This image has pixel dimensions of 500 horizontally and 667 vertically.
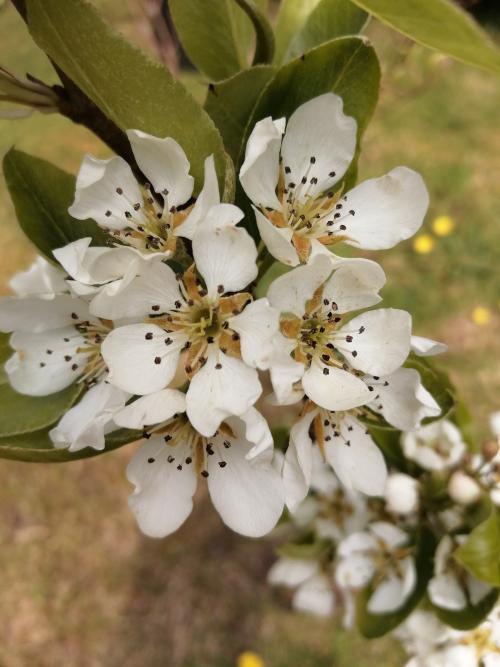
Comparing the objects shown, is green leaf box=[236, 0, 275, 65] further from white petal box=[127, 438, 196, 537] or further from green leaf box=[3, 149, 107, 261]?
white petal box=[127, 438, 196, 537]

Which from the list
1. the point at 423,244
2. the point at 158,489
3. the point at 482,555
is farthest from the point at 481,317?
the point at 158,489

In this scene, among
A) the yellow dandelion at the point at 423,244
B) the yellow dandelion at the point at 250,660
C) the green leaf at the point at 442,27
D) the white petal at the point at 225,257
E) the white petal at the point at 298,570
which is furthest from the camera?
the yellow dandelion at the point at 423,244

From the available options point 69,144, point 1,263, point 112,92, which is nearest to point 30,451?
point 112,92

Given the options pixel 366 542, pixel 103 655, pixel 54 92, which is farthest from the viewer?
pixel 103 655

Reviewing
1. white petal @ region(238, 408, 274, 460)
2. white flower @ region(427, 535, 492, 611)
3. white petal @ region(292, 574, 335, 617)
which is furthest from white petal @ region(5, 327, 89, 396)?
white petal @ region(292, 574, 335, 617)

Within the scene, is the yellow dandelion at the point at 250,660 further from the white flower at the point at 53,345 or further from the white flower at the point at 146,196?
the white flower at the point at 146,196

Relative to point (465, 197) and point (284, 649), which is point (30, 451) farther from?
point (465, 197)

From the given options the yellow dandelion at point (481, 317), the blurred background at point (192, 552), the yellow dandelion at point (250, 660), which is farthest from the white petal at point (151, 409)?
the yellow dandelion at point (481, 317)
